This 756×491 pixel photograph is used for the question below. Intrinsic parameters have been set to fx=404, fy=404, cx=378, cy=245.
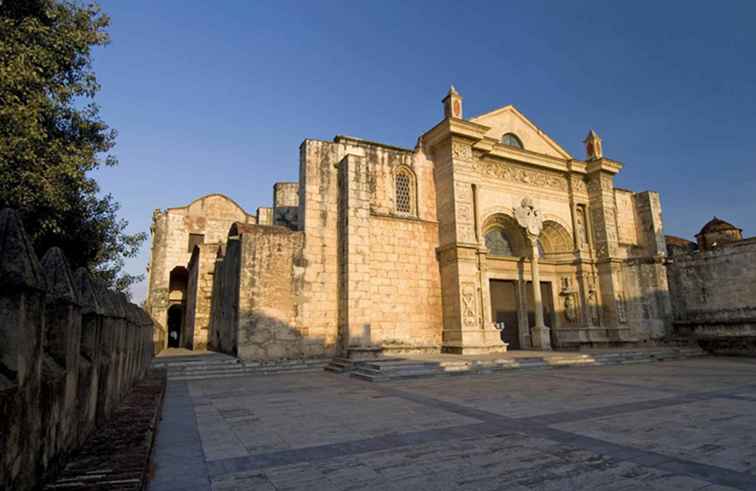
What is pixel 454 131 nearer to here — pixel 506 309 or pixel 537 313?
pixel 506 309

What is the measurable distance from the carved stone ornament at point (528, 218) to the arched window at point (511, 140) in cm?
280

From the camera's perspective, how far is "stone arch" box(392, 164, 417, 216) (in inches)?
621

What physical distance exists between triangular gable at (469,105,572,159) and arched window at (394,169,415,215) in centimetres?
437

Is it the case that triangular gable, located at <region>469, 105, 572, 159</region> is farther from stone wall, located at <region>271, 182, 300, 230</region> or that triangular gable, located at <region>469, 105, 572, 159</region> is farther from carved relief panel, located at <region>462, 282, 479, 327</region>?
stone wall, located at <region>271, 182, 300, 230</region>

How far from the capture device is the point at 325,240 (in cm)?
1420

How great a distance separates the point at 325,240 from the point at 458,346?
5935 millimetres

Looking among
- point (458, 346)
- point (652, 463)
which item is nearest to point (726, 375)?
point (458, 346)

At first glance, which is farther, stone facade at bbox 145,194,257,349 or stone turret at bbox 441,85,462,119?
stone facade at bbox 145,194,257,349

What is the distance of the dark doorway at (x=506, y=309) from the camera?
17.2 metres

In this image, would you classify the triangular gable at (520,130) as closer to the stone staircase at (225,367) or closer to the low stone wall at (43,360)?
the stone staircase at (225,367)

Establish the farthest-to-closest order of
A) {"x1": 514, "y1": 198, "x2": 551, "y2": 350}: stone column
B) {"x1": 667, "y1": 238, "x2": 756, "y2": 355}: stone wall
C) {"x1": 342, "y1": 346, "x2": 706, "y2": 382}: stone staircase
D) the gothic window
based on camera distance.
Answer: the gothic window → {"x1": 667, "y1": 238, "x2": 756, "y2": 355}: stone wall → {"x1": 514, "y1": 198, "x2": 551, "y2": 350}: stone column → {"x1": 342, "y1": 346, "x2": 706, "y2": 382}: stone staircase

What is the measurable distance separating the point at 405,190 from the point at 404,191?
68mm

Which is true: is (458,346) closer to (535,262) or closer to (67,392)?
(535,262)

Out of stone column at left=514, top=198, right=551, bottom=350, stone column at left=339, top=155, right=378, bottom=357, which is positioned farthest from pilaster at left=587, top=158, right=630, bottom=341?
stone column at left=339, top=155, right=378, bottom=357
